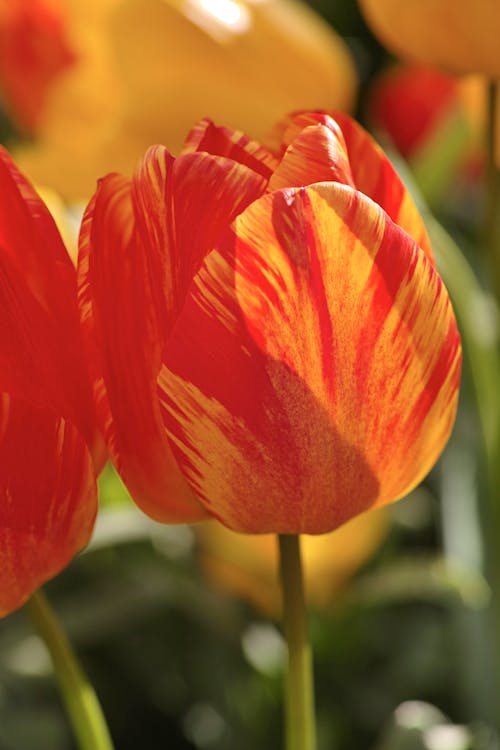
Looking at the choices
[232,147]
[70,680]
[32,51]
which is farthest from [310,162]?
[32,51]

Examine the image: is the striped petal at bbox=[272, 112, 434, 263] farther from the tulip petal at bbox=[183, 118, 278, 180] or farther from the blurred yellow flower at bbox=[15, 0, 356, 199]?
the blurred yellow flower at bbox=[15, 0, 356, 199]

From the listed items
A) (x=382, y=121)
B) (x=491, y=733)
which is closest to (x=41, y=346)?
(x=491, y=733)

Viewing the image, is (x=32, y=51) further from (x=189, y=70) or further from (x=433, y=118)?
(x=433, y=118)

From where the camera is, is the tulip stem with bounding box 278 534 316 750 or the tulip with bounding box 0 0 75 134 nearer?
the tulip stem with bounding box 278 534 316 750

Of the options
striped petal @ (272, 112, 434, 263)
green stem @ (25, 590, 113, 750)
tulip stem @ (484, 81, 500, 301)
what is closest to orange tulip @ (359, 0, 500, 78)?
tulip stem @ (484, 81, 500, 301)

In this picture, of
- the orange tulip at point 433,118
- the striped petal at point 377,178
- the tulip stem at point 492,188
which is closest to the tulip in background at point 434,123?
the orange tulip at point 433,118

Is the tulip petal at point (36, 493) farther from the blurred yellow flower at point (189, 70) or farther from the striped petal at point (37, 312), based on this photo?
the blurred yellow flower at point (189, 70)
